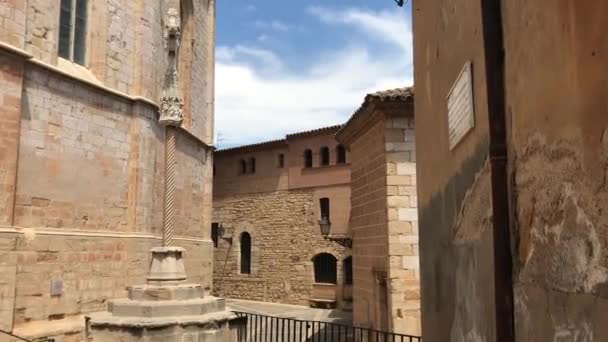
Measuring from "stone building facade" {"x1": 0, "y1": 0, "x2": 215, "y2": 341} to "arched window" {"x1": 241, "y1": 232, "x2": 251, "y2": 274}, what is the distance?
46.3 feet

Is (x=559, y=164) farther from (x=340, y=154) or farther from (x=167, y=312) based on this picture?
(x=340, y=154)

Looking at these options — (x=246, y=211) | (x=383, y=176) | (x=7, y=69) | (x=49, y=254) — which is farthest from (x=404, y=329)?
(x=246, y=211)

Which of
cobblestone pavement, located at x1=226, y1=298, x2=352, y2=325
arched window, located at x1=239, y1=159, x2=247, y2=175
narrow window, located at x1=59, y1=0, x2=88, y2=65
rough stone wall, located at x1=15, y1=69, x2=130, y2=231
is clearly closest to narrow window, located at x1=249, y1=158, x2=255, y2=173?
arched window, located at x1=239, y1=159, x2=247, y2=175

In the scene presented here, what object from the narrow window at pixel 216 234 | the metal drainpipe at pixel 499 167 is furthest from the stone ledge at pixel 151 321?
the narrow window at pixel 216 234

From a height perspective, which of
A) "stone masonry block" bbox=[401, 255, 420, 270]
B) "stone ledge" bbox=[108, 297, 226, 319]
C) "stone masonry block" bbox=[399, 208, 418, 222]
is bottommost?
"stone ledge" bbox=[108, 297, 226, 319]

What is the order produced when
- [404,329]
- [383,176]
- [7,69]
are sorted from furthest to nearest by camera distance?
[7,69] → [383,176] → [404,329]

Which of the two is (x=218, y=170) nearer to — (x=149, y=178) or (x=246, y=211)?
(x=246, y=211)

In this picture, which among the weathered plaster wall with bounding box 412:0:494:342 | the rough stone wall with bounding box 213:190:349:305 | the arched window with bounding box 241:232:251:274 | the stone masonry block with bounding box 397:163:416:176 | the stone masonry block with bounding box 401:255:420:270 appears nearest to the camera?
the weathered plaster wall with bounding box 412:0:494:342

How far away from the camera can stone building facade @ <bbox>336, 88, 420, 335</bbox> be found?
984 centimetres

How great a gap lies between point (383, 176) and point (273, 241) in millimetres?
18419

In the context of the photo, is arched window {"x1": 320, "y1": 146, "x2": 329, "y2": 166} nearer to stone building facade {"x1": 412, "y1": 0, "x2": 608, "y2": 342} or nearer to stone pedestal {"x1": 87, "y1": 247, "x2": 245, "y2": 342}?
stone pedestal {"x1": 87, "y1": 247, "x2": 245, "y2": 342}

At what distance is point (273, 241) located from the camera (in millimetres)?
28281

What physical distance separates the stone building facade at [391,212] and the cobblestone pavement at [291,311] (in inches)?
379

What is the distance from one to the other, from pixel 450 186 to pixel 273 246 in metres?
24.6
